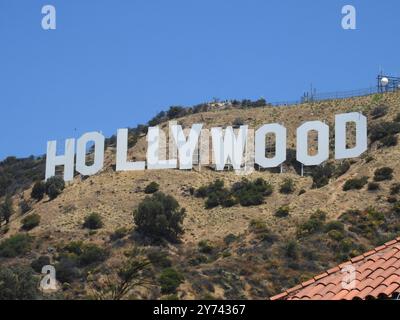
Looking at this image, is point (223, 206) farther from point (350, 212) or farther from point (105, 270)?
point (105, 270)

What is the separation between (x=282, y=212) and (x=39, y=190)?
25013mm

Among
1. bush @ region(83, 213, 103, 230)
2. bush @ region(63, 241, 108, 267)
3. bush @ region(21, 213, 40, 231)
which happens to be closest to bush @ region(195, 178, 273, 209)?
bush @ region(83, 213, 103, 230)

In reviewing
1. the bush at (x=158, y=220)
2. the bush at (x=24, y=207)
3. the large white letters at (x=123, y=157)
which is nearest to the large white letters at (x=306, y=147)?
the bush at (x=158, y=220)

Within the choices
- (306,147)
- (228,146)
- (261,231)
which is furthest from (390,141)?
(261,231)

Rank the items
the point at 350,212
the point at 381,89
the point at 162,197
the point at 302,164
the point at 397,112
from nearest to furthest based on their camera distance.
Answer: the point at 350,212 < the point at 162,197 < the point at 302,164 < the point at 397,112 < the point at 381,89

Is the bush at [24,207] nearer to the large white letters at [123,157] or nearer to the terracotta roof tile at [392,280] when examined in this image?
the large white letters at [123,157]

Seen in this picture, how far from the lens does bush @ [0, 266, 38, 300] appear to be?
124 ft

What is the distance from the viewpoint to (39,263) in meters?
60.5

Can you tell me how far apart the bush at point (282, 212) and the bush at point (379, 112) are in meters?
20.6

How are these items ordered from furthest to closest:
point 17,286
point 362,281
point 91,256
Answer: point 91,256
point 17,286
point 362,281

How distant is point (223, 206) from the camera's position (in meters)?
71.8

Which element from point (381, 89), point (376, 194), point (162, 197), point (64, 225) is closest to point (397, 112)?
point (381, 89)

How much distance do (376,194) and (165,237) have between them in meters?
16.3

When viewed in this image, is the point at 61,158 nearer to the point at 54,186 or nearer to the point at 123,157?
the point at 54,186
